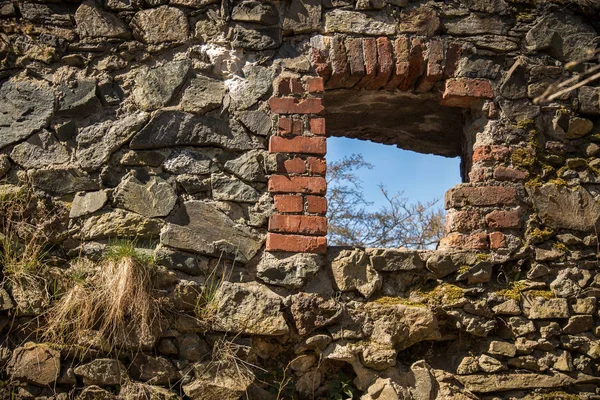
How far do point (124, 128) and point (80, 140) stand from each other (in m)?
0.24

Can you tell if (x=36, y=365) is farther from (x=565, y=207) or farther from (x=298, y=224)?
(x=565, y=207)

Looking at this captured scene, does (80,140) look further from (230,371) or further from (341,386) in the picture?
(341,386)

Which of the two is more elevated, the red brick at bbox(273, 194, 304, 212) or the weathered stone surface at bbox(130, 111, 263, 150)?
the weathered stone surface at bbox(130, 111, 263, 150)

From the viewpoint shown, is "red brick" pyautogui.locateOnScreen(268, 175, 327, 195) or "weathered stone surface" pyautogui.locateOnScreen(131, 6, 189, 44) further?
"weathered stone surface" pyautogui.locateOnScreen(131, 6, 189, 44)

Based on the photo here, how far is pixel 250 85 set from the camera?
3.47 meters

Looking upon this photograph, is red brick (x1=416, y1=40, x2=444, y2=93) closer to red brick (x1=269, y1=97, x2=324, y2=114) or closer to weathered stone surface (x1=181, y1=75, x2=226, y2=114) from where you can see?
red brick (x1=269, y1=97, x2=324, y2=114)

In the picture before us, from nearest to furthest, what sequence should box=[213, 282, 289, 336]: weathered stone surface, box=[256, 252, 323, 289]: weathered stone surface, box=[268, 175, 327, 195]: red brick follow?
box=[213, 282, 289, 336]: weathered stone surface, box=[256, 252, 323, 289]: weathered stone surface, box=[268, 175, 327, 195]: red brick

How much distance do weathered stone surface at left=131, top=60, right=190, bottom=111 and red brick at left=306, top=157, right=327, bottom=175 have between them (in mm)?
825

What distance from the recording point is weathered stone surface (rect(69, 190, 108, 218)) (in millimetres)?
3264

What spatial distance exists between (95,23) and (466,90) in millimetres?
2107

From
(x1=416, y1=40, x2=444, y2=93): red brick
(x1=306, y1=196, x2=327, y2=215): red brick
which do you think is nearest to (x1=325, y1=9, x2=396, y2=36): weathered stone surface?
(x1=416, y1=40, x2=444, y2=93): red brick

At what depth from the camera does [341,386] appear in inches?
127

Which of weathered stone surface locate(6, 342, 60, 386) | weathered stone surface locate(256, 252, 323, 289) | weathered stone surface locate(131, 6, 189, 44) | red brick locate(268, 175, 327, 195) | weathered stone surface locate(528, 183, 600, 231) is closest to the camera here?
weathered stone surface locate(6, 342, 60, 386)

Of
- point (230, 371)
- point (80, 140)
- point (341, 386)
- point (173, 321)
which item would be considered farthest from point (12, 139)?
point (341, 386)
